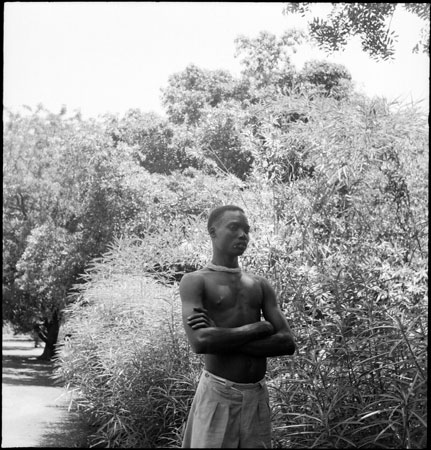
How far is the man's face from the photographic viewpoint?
2.41 meters

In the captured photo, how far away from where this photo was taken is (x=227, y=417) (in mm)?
2277

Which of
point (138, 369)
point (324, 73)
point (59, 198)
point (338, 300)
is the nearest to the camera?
point (338, 300)

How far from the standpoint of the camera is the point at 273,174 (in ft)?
16.6

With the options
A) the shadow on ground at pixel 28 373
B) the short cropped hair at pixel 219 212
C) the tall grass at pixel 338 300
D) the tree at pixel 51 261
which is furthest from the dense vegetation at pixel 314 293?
the shadow on ground at pixel 28 373

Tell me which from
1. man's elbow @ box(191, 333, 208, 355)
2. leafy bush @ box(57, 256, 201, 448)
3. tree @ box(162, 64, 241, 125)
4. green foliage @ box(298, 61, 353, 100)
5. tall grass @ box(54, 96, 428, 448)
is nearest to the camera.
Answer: man's elbow @ box(191, 333, 208, 355)

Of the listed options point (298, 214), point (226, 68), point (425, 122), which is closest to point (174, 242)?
point (298, 214)

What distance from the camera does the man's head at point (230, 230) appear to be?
241 cm

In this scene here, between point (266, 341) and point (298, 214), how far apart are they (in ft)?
7.66

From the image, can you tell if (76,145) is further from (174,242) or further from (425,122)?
(425,122)

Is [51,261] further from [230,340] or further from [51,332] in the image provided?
[230,340]

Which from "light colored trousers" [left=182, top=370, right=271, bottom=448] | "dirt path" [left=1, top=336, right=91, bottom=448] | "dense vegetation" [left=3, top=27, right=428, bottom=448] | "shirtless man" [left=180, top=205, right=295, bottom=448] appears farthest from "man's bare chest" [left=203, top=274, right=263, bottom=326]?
"dirt path" [left=1, top=336, right=91, bottom=448]

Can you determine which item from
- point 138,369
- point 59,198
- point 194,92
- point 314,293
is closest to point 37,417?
point 138,369

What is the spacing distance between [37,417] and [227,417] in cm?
588

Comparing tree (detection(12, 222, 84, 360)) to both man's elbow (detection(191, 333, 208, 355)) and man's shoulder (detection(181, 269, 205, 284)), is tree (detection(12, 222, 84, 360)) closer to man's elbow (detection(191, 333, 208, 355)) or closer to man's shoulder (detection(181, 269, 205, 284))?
man's shoulder (detection(181, 269, 205, 284))
